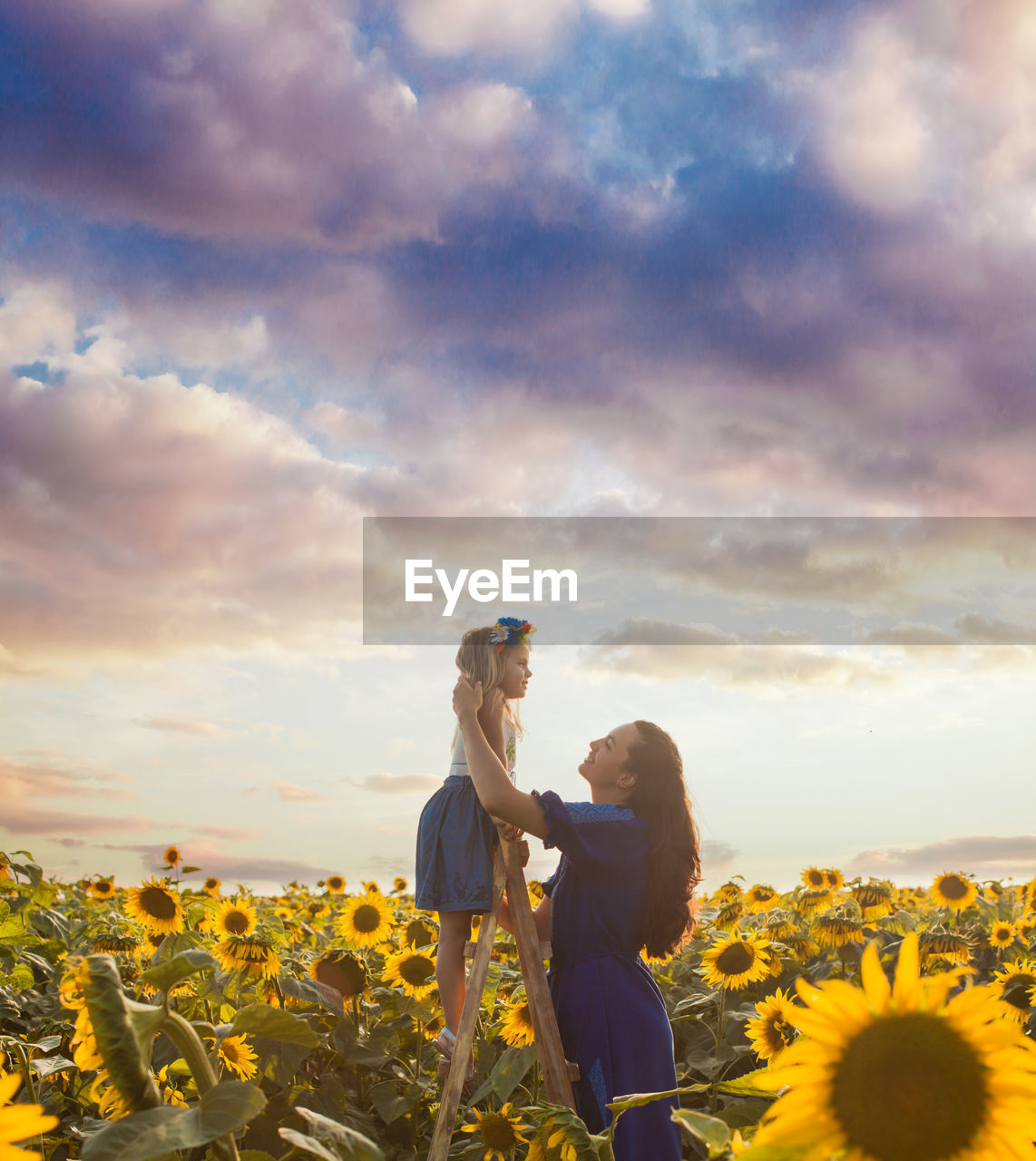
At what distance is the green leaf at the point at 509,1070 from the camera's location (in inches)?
164

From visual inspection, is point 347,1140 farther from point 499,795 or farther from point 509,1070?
point 499,795

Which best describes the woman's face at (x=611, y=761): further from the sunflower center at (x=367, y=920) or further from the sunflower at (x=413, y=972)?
the sunflower center at (x=367, y=920)

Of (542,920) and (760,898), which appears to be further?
(760,898)

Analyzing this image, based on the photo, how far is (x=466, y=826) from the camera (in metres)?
6.30

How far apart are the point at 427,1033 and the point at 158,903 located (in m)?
1.97

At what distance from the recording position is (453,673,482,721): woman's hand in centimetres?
511

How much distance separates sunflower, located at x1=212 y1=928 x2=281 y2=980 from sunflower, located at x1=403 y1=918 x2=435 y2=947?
1.52m

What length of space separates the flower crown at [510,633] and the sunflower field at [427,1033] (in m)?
1.96

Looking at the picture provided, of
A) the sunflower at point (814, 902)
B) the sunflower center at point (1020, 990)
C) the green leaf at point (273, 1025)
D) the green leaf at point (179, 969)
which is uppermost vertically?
the green leaf at point (179, 969)

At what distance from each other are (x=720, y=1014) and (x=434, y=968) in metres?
1.71

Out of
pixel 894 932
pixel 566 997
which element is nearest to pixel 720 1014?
pixel 566 997

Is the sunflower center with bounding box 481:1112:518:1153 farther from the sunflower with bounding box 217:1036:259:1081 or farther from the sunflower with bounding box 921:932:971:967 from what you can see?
the sunflower with bounding box 921:932:971:967

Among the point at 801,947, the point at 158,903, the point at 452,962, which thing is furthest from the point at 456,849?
the point at 801,947

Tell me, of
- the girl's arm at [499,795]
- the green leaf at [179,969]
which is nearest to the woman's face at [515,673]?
the girl's arm at [499,795]
